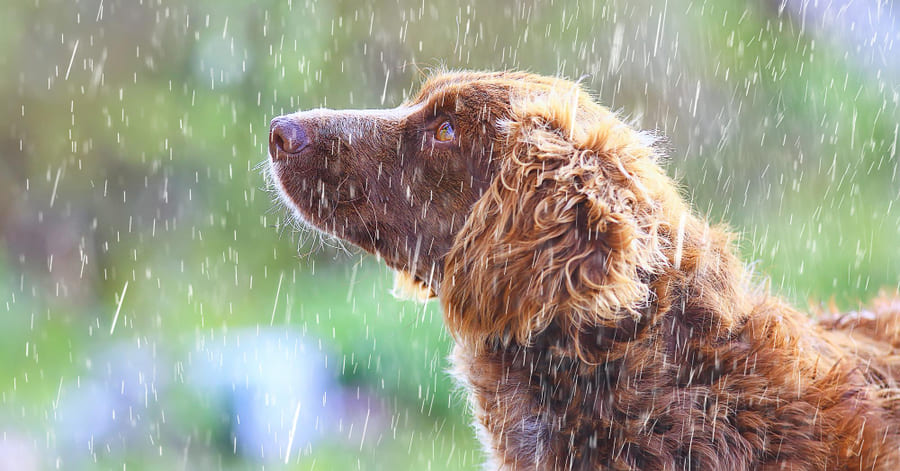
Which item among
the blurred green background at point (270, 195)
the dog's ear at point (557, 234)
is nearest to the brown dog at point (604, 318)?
the dog's ear at point (557, 234)

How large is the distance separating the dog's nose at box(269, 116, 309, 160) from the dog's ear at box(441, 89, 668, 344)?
0.71m

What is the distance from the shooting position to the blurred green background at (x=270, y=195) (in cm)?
671

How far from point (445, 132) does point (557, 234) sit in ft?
2.22

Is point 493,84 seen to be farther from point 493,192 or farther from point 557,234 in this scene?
point 557,234

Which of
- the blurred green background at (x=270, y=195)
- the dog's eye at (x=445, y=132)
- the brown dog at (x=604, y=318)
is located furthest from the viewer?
the blurred green background at (x=270, y=195)

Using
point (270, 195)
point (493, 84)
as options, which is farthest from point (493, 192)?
point (270, 195)

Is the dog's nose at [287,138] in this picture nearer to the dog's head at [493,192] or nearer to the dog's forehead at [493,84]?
the dog's head at [493,192]

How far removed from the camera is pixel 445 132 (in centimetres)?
281

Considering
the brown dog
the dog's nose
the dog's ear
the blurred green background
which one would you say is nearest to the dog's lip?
the dog's nose

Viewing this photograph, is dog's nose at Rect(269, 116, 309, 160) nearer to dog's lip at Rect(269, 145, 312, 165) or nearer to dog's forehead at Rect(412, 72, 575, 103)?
dog's lip at Rect(269, 145, 312, 165)

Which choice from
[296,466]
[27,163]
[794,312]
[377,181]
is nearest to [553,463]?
[794,312]

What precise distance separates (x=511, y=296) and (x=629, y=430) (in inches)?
20.7

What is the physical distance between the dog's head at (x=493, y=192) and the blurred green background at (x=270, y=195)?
11.9 ft

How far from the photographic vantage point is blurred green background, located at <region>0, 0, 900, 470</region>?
22.0 feet
